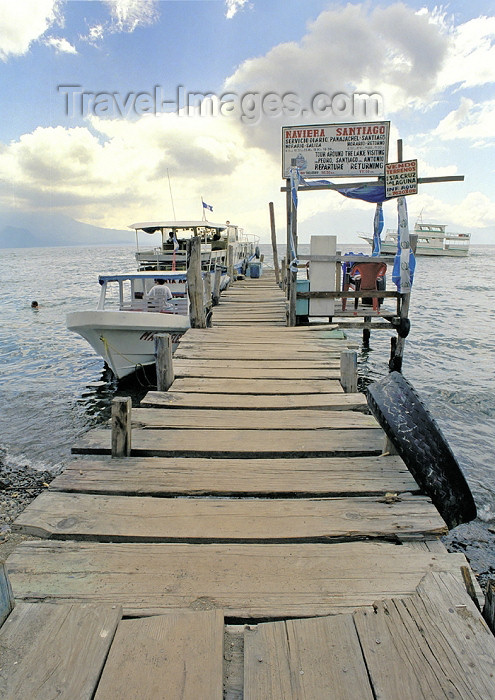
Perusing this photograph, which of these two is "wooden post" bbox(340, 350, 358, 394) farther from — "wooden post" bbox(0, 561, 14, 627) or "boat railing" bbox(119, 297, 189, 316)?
"boat railing" bbox(119, 297, 189, 316)

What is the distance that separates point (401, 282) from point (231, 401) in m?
5.54

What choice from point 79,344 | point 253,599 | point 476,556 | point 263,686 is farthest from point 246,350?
point 79,344

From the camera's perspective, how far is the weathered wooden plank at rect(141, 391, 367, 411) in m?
4.98

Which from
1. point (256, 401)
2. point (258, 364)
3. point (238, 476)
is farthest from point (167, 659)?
point (258, 364)

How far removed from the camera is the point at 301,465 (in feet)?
12.1

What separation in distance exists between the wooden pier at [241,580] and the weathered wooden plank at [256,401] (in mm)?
648

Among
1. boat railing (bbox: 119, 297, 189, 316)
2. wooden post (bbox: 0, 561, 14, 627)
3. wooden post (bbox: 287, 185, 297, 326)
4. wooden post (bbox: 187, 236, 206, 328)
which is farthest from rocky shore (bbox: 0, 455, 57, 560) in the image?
wooden post (bbox: 287, 185, 297, 326)

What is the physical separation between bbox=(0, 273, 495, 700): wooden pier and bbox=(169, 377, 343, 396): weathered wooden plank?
3.89 ft

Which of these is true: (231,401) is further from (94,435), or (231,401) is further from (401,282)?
(401,282)

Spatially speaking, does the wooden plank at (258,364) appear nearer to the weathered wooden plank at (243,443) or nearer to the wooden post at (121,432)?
the weathered wooden plank at (243,443)

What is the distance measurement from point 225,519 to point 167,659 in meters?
1.10

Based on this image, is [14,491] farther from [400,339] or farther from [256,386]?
[400,339]

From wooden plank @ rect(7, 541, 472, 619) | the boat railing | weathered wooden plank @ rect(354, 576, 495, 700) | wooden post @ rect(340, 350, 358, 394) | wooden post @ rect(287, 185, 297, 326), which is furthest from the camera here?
the boat railing

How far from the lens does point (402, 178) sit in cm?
875
